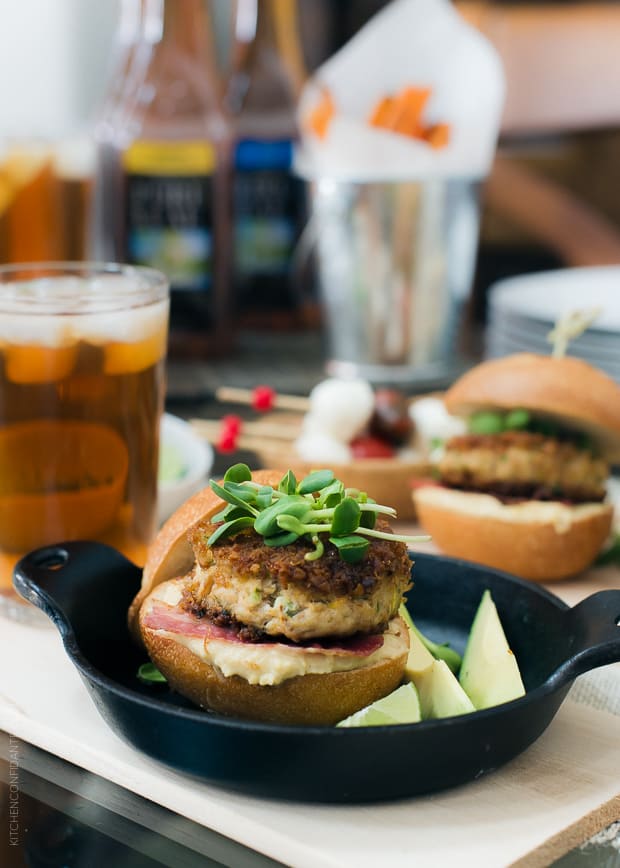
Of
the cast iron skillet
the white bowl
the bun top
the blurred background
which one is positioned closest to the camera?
the cast iron skillet

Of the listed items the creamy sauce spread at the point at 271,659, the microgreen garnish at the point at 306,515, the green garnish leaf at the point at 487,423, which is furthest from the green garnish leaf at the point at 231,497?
the green garnish leaf at the point at 487,423

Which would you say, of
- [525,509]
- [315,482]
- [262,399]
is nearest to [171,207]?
[262,399]

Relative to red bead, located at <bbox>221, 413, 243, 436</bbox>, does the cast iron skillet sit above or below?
above

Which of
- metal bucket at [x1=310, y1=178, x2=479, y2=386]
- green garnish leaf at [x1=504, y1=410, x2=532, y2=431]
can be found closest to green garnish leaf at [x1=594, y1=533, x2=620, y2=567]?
green garnish leaf at [x1=504, y1=410, x2=532, y2=431]

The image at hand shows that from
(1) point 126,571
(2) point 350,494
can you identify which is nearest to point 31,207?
(1) point 126,571

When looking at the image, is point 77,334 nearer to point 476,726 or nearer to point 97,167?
point 476,726

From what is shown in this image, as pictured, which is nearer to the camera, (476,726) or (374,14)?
(476,726)

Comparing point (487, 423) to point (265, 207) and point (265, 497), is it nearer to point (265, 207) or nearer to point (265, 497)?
point (265, 497)

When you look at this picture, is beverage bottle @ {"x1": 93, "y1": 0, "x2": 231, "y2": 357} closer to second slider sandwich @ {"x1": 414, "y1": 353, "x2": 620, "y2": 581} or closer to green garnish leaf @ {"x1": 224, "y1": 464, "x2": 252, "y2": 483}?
second slider sandwich @ {"x1": 414, "y1": 353, "x2": 620, "y2": 581}
